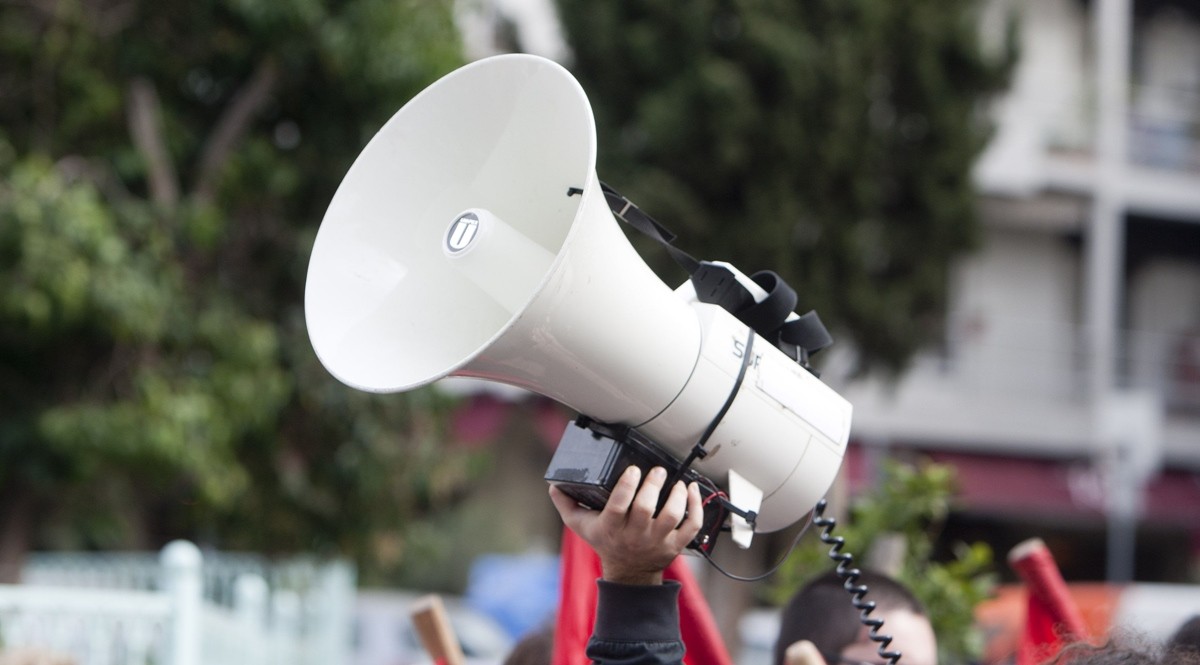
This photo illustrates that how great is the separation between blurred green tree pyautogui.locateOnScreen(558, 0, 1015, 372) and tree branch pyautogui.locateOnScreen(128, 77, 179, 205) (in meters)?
2.91

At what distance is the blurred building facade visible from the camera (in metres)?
15.5

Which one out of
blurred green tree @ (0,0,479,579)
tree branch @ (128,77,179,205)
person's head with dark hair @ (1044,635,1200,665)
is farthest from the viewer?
tree branch @ (128,77,179,205)

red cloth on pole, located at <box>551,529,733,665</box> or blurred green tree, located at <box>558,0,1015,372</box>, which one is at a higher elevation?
blurred green tree, located at <box>558,0,1015,372</box>

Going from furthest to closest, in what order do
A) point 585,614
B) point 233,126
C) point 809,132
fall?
point 809,132, point 233,126, point 585,614

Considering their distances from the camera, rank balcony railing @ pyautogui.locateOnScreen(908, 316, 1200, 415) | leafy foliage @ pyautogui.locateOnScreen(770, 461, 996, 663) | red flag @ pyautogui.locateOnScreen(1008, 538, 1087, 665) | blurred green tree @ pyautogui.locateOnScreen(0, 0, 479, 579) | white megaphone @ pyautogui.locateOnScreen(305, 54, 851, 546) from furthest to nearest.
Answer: balcony railing @ pyautogui.locateOnScreen(908, 316, 1200, 415), blurred green tree @ pyautogui.locateOnScreen(0, 0, 479, 579), leafy foliage @ pyautogui.locateOnScreen(770, 461, 996, 663), red flag @ pyautogui.locateOnScreen(1008, 538, 1087, 665), white megaphone @ pyautogui.locateOnScreen(305, 54, 851, 546)

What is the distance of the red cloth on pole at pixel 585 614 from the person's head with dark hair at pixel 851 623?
0.19 metres

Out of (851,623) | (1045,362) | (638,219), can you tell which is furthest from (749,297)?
(1045,362)

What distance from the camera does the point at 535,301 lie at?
1606 mm

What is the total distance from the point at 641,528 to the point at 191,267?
4.63 m

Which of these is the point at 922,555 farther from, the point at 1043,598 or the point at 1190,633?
the point at 1190,633

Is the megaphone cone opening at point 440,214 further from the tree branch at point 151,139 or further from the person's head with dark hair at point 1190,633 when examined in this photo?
the tree branch at point 151,139

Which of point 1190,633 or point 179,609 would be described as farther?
point 179,609

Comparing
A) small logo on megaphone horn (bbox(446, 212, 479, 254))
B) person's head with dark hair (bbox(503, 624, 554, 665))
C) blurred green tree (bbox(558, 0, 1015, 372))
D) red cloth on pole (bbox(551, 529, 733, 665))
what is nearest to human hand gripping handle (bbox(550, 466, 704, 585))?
small logo on megaphone horn (bbox(446, 212, 479, 254))

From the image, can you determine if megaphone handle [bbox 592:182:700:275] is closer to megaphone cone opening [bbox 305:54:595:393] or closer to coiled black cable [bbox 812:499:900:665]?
megaphone cone opening [bbox 305:54:595:393]
